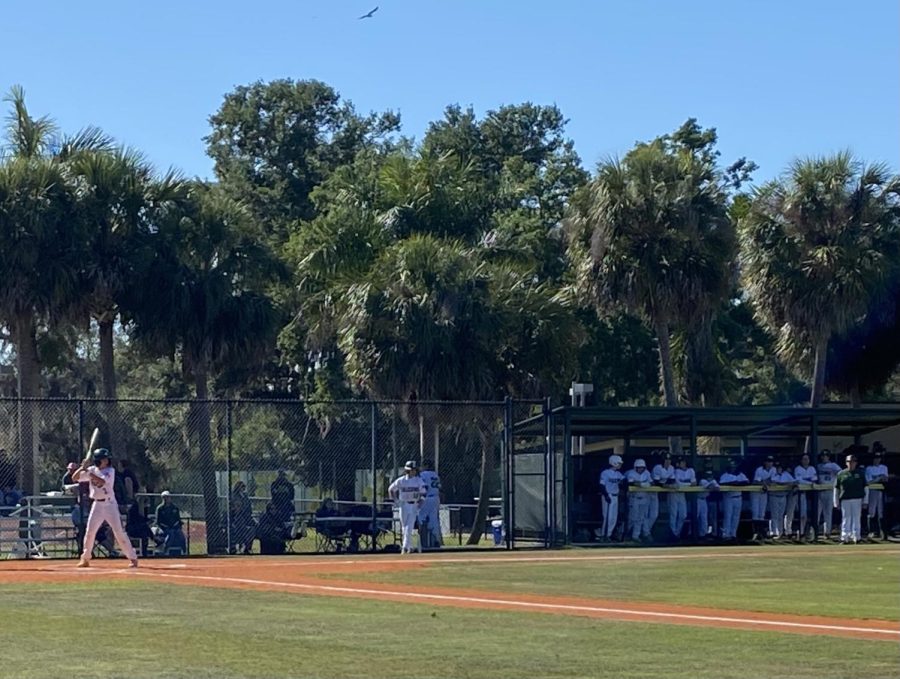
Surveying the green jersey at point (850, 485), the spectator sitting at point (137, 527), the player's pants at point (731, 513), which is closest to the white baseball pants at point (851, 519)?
the green jersey at point (850, 485)

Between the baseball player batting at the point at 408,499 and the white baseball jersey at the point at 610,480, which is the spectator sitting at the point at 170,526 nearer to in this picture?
the baseball player batting at the point at 408,499

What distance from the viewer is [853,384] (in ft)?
139

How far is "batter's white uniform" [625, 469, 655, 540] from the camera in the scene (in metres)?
32.0

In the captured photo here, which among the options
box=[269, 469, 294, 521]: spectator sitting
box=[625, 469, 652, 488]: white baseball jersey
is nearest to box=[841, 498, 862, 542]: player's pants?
box=[625, 469, 652, 488]: white baseball jersey

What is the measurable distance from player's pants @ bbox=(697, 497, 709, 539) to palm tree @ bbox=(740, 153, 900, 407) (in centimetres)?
701

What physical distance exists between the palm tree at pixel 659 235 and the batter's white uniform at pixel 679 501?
7.47m

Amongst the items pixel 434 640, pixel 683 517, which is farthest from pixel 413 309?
pixel 434 640

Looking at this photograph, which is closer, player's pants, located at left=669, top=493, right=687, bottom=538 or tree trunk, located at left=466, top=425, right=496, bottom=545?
player's pants, located at left=669, top=493, right=687, bottom=538

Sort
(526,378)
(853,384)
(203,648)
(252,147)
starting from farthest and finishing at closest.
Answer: (252,147) → (853,384) → (526,378) → (203,648)

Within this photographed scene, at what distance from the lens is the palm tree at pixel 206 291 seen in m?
36.2

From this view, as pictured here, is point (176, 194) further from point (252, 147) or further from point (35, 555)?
point (252, 147)

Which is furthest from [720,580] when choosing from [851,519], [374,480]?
[851,519]

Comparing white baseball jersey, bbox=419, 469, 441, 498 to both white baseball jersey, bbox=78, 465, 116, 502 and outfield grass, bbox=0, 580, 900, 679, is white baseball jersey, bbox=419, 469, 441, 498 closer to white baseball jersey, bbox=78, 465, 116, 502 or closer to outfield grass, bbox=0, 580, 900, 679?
white baseball jersey, bbox=78, 465, 116, 502

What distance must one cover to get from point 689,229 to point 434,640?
87.2 ft
